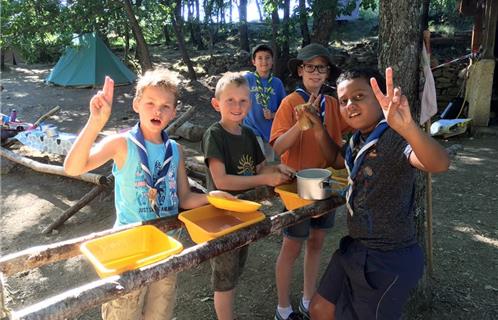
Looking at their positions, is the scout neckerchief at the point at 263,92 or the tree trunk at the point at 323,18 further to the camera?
the tree trunk at the point at 323,18

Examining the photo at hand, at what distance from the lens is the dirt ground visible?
3006mm

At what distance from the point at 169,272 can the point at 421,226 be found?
5.99ft

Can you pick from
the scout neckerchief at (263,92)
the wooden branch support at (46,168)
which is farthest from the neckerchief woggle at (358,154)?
the wooden branch support at (46,168)

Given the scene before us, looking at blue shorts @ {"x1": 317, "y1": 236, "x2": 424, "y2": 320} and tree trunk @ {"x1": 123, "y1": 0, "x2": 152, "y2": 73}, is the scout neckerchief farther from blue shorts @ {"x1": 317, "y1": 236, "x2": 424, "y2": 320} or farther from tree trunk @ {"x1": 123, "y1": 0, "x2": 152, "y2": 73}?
tree trunk @ {"x1": 123, "y1": 0, "x2": 152, "y2": 73}

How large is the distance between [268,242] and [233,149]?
6.31 feet

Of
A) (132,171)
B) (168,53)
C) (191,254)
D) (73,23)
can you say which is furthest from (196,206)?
(168,53)

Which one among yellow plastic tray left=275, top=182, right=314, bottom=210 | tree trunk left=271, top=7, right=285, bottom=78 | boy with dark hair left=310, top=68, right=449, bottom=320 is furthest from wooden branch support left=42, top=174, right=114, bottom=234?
tree trunk left=271, top=7, right=285, bottom=78

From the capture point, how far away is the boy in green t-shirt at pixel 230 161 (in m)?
2.20

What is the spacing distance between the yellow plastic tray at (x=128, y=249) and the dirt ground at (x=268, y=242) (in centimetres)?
143

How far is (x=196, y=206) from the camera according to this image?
7.03ft

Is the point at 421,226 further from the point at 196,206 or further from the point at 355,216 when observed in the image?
the point at 196,206

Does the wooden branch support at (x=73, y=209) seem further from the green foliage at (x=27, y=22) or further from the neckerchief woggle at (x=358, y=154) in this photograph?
the green foliage at (x=27, y=22)

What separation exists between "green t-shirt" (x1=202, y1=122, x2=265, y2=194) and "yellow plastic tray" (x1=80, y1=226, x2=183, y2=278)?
586mm

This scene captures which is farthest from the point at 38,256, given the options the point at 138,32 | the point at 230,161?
the point at 138,32
